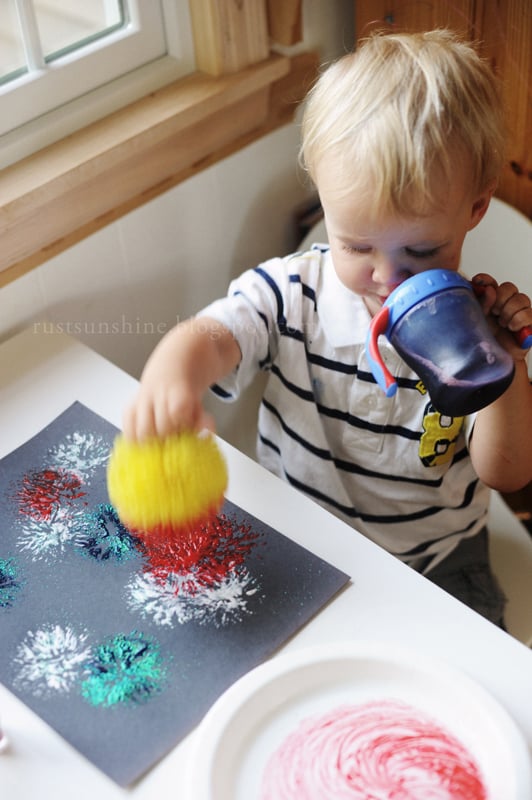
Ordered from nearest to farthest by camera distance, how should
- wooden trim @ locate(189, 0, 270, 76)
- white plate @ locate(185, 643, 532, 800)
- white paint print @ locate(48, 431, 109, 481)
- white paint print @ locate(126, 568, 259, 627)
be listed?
1. white plate @ locate(185, 643, 532, 800)
2. white paint print @ locate(126, 568, 259, 627)
3. white paint print @ locate(48, 431, 109, 481)
4. wooden trim @ locate(189, 0, 270, 76)

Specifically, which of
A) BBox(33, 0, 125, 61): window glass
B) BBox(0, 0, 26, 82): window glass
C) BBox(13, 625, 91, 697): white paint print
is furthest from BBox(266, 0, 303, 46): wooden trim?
BBox(13, 625, 91, 697): white paint print

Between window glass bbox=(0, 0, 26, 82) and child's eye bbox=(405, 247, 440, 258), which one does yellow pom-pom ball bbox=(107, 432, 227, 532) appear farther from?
window glass bbox=(0, 0, 26, 82)

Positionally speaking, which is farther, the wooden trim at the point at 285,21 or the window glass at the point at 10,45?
the wooden trim at the point at 285,21

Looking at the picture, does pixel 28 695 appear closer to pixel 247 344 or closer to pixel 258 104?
pixel 247 344

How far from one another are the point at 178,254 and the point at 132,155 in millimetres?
183

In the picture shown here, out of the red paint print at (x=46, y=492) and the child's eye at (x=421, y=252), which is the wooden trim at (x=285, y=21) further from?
the red paint print at (x=46, y=492)

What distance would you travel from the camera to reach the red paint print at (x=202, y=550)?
79cm

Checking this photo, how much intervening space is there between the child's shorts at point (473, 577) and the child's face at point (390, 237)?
1.33ft

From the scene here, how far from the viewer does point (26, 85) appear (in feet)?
3.33

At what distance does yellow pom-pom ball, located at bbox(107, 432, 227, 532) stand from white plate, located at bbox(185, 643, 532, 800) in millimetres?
134

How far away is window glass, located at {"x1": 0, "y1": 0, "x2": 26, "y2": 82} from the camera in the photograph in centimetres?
100

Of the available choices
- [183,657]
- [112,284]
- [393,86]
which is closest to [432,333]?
[393,86]

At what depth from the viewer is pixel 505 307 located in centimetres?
84

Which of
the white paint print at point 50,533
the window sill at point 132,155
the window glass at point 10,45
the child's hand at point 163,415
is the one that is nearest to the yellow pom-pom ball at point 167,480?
the child's hand at point 163,415
